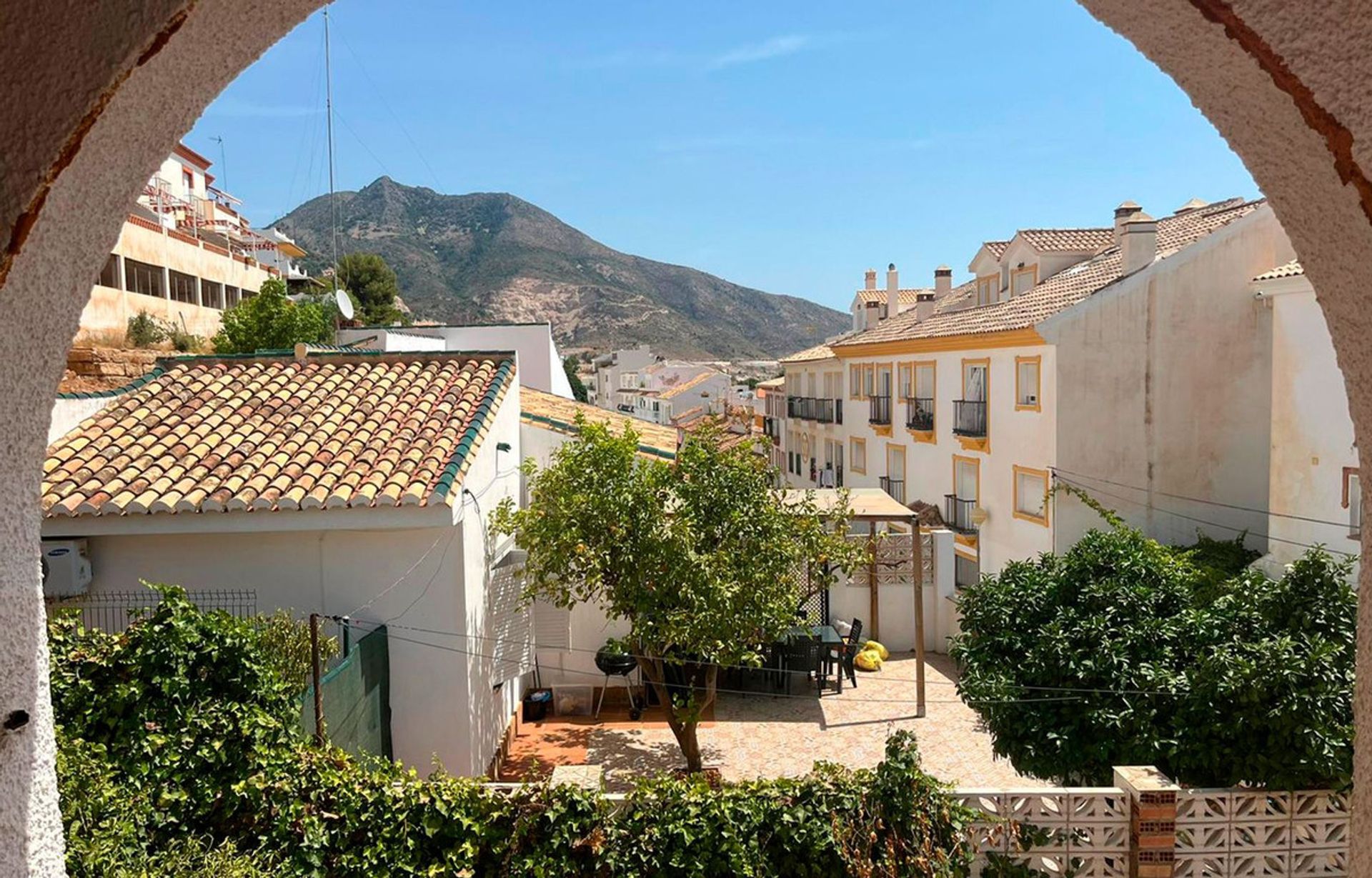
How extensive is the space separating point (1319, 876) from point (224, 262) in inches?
1598

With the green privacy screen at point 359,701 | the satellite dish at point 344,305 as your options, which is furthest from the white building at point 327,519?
the satellite dish at point 344,305

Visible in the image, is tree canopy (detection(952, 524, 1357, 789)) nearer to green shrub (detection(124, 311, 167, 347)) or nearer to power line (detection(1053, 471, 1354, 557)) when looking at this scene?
power line (detection(1053, 471, 1354, 557))

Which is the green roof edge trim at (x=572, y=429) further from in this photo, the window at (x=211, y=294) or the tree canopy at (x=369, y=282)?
the tree canopy at (x=369, y=282)

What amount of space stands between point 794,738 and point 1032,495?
388 inches

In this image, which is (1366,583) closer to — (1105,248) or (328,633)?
(328,633)

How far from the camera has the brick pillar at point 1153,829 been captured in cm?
518

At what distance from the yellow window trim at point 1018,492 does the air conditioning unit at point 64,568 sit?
15892mm

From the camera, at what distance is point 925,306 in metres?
27.0

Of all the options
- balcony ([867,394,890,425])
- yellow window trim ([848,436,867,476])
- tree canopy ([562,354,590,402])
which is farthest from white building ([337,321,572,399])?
tree canopy ([562,354,590,402])

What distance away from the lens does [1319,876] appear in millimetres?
5234

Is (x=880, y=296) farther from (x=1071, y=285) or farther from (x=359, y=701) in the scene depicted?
(x=359, y=701)

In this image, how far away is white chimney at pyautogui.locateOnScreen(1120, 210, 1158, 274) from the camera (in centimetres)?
1748

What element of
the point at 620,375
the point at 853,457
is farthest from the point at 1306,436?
the point at 620,375

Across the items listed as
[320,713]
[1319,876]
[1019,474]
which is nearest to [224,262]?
[1019,474]
